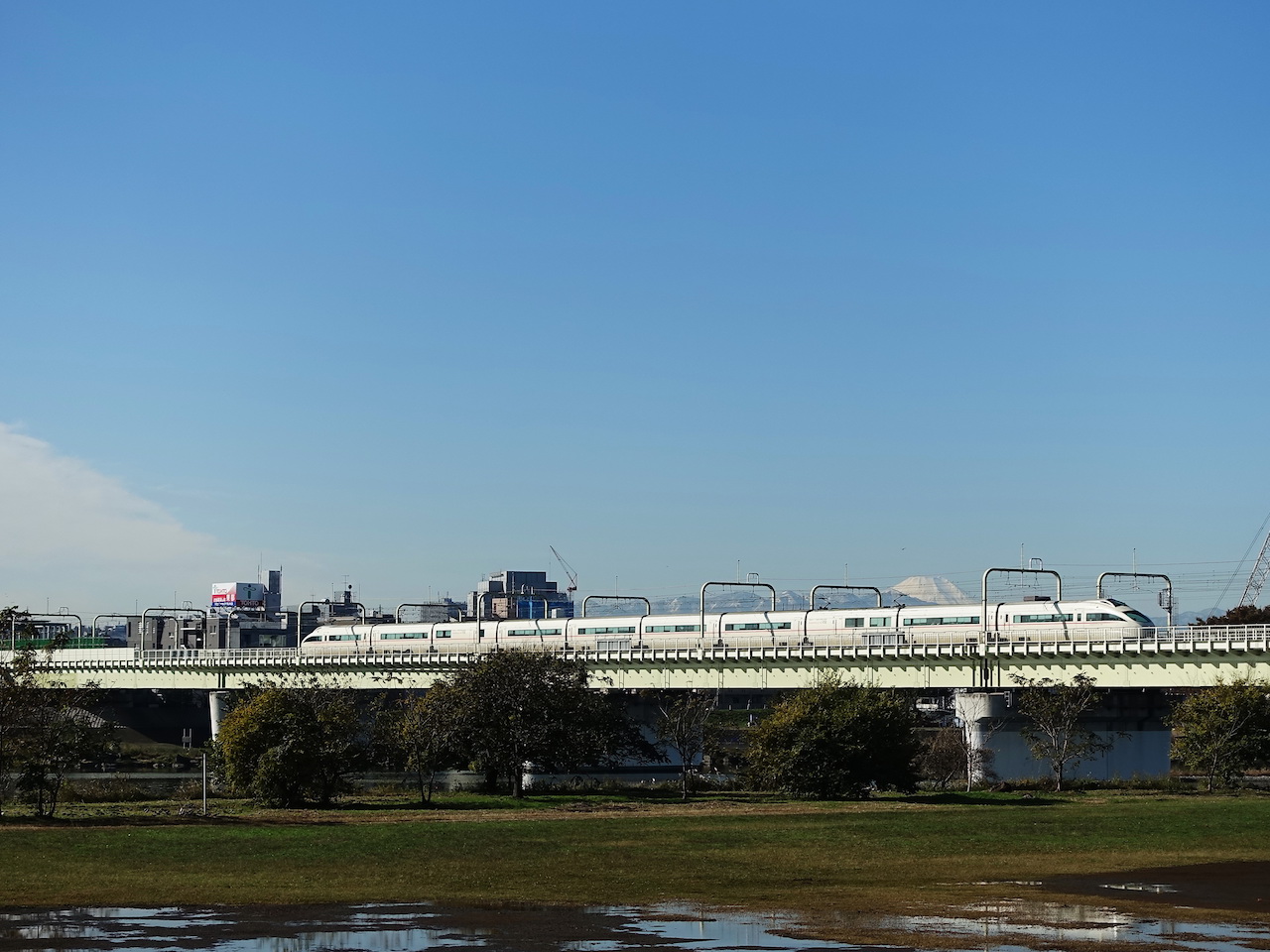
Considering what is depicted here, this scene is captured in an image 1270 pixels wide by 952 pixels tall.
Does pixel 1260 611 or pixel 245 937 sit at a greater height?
pixel 1260 611

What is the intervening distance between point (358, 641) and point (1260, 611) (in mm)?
91768

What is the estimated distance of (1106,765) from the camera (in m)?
107

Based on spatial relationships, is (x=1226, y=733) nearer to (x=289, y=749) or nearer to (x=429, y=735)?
(x=429, y=735)

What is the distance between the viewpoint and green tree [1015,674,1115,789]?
88.3m

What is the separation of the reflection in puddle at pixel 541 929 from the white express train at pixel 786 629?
7260 cm

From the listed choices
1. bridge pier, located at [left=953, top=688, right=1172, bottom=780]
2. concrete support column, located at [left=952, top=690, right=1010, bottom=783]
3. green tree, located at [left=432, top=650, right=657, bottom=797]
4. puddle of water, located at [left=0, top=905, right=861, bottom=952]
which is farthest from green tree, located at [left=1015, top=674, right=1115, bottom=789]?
puddle of water, located at [left=0, top=905, right=861, bottom=952]

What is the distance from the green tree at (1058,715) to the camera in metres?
88.3

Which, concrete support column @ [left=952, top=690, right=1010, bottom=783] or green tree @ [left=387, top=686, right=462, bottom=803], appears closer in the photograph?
green tree @ [left=387, top=686, right=462, bottom=803]

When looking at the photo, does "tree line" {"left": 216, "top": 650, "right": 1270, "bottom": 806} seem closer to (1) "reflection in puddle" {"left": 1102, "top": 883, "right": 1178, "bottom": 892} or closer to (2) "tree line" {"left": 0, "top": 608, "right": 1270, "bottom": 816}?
(2) "tree line" {"left": 0, "top": 608, "right": 1270, "bottom": 816}

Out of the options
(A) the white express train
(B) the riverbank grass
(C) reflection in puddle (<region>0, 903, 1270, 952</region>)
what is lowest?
(B) the riverbank grass

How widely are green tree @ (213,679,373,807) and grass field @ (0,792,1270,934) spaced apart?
1789 mm

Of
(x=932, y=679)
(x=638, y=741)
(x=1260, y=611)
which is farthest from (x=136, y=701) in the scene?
(x=1260, y=611)

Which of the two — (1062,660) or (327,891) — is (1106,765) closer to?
(1062,660)

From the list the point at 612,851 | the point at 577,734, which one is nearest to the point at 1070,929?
the point at 612,851
